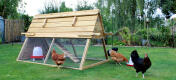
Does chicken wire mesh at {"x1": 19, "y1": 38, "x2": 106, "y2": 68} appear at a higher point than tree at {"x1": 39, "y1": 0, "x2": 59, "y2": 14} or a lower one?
lower

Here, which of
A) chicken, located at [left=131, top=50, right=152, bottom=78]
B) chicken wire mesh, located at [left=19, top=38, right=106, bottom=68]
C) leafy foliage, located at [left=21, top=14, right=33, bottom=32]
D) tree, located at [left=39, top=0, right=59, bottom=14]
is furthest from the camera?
leafy foliage, located at [left=21, top=14, right=33, bottom=32]

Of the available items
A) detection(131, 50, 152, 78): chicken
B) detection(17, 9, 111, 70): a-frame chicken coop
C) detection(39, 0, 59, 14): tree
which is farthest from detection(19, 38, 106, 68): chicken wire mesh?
detection(39, 0, 59, 14): tree

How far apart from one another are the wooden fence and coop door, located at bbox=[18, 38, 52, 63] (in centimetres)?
856

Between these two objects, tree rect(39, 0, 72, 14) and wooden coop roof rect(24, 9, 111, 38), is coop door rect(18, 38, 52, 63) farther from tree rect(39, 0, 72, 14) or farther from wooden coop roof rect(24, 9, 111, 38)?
tree rect(39, 0, 72, 14)

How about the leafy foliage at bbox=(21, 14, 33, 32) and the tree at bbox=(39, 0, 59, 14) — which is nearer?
the tree at bbox=(39, 0, 59, 14)

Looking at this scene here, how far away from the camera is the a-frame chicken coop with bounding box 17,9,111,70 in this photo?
4.62 meters

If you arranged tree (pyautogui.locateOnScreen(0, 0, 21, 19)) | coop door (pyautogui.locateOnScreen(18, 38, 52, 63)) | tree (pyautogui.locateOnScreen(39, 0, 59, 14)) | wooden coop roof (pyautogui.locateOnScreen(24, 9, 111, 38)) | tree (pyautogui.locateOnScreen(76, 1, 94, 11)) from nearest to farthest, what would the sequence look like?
1. wooden coop roof (pyautogui.locateOnScreen(24, 9, 111, 38))
2. coop door (pyautogui.locateOnScreen(18, 38, 52, 63))
3. tree (pyautogui.locateOnScreen(39, 0, 59, 14))
4. tree (pyautogui.locateOnScreen(76, 1, 94, 11))
5. tree (pyautogui.locateOnScreen(0, 0, 21, 19))

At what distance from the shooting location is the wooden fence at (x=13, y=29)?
13192 mm

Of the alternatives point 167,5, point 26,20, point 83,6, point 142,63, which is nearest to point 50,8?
point 83,6

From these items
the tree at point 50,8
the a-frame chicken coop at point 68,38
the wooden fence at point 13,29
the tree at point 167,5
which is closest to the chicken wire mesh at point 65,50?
the a-frame chicken coop at point 68,38

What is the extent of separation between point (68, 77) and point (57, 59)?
2.60ft

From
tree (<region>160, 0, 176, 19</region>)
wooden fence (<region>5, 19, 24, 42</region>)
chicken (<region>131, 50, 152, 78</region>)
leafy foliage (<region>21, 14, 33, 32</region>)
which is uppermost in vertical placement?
tree (<region>160, 0, 176, 19</region>)

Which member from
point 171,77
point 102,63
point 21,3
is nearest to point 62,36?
point 102,63

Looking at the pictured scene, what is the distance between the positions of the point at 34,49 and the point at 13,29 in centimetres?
941
